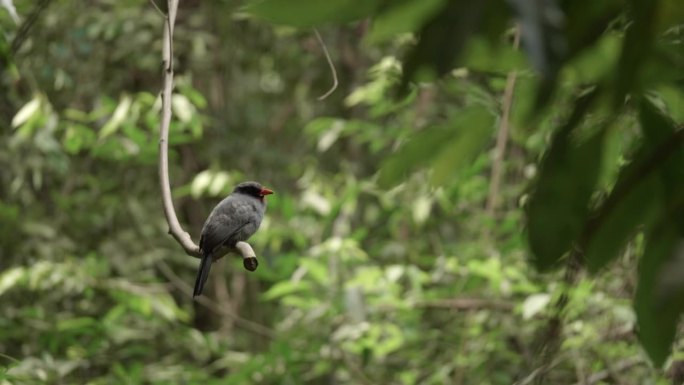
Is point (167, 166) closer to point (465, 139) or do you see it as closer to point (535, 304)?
point (465, 139)

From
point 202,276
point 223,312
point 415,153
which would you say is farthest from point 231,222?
point 223,312

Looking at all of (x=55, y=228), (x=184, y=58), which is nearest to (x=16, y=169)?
(x=55, y=228)

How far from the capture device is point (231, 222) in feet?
7.63

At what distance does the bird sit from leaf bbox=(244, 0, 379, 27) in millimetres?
1415

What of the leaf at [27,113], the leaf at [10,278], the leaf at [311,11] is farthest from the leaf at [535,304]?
the leaf at [311,11]

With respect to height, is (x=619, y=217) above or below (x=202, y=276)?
above

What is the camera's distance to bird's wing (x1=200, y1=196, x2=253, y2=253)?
2.23 m

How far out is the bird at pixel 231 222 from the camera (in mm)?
2168

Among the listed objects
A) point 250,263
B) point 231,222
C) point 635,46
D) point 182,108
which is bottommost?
point 182,108

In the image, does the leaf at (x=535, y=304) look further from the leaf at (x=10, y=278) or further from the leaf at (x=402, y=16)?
the leaf at (x=402, y=16)

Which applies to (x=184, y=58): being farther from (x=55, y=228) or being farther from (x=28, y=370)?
(x=28, y=370)

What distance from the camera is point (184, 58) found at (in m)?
5.49

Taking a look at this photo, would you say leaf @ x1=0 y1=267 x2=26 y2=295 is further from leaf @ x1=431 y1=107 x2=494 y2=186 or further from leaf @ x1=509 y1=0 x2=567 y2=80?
leaf @ x1=509 y1=0 x2=567 y2=80

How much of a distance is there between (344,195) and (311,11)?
11.0 feet
